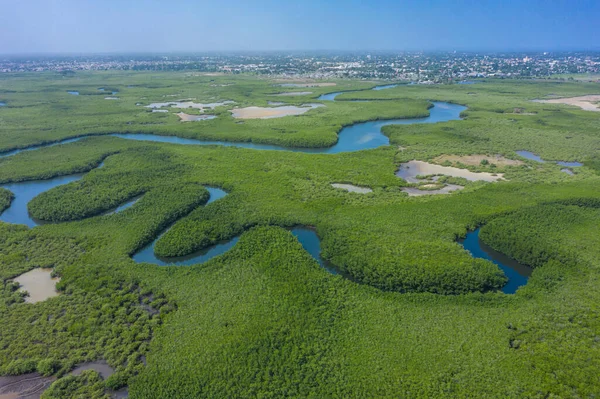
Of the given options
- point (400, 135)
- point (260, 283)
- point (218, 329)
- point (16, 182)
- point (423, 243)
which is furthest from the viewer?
point (400, 135)

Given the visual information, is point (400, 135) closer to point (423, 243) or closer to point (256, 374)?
point (423, 243)

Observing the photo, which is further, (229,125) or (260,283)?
(229,125)

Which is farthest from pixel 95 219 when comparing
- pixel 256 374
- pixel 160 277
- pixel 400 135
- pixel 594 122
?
pixel 594 122

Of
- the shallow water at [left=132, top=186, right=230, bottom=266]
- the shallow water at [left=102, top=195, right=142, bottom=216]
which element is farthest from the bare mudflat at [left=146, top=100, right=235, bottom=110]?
Result: the shallow water at [left=132, top=186, right=230, bottom=266]

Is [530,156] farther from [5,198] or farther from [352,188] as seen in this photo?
[5,198]

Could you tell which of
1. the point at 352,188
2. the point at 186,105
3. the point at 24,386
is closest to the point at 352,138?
the point at 352,188

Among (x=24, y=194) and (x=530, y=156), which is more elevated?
(x=530, y=156)
